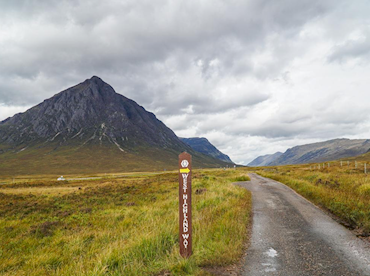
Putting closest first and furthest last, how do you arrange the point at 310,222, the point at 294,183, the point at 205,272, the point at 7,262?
1. the point at 205,272
2. the point at 7,262
3. the point at 310,222
4. the point at 294,183

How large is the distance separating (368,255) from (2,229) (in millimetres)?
17532

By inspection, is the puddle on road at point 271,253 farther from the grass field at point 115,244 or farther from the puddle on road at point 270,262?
the grass field at point 115,244

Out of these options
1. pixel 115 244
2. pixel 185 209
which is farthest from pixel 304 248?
pixel 115 244

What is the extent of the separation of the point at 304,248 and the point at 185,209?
3930mm

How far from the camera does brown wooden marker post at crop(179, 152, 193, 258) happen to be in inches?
239

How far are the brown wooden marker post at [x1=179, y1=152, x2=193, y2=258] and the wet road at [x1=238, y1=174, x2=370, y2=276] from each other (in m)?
1.58

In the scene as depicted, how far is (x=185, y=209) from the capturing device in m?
6.21

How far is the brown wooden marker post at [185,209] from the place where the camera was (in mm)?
6059

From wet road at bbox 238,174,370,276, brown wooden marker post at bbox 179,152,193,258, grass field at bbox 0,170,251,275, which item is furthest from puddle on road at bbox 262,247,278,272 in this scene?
brown wooden marker post at bbox 179,152,193,258

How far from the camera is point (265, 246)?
705 cm

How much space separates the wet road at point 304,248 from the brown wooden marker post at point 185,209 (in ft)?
5.17

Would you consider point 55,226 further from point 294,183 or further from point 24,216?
point 294,183

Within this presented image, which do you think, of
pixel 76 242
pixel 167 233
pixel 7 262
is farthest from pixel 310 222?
pixel 7 262

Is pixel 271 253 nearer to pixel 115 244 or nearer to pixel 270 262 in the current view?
pixel 270 262
